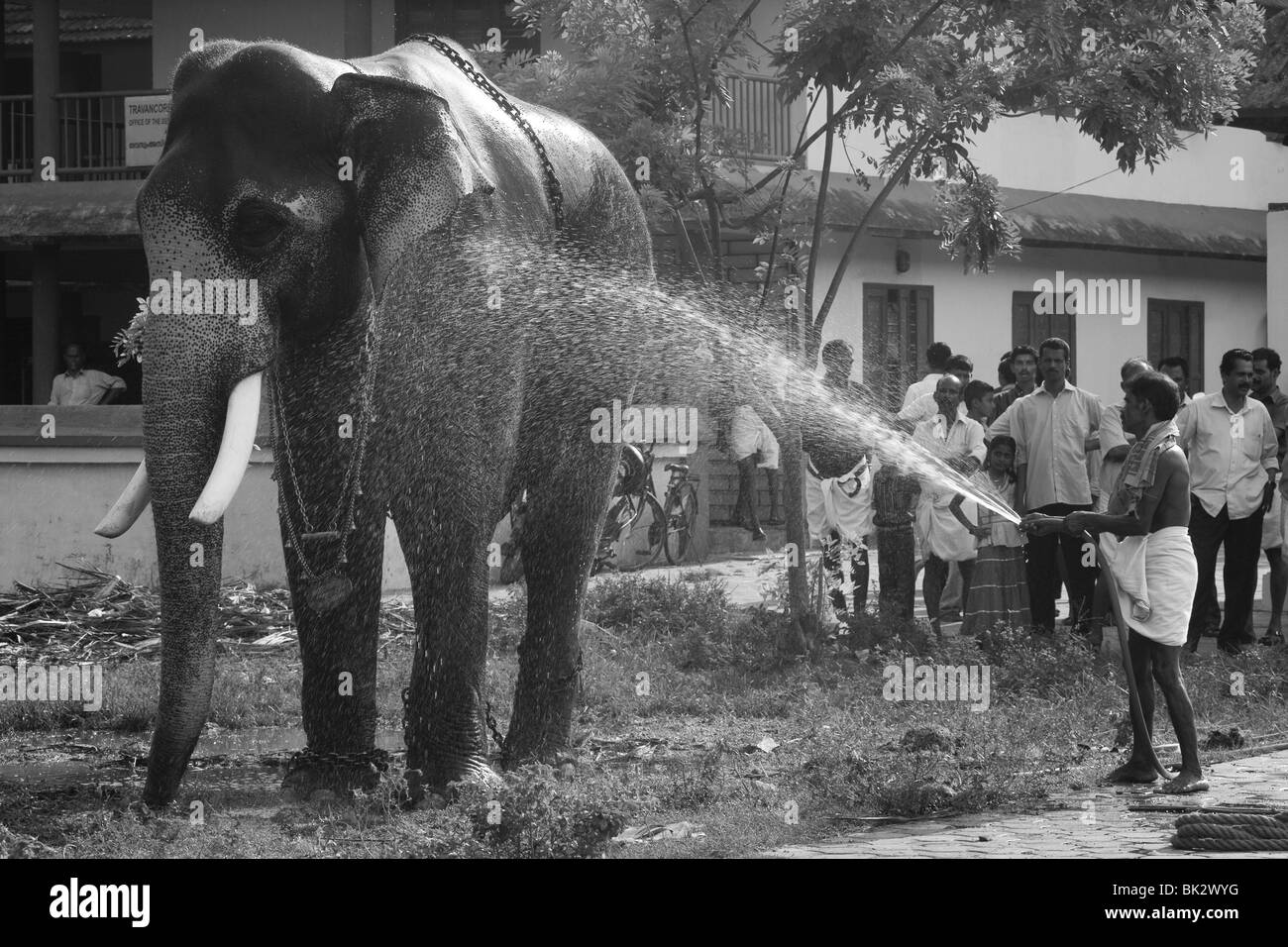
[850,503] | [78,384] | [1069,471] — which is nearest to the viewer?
[1069,471]

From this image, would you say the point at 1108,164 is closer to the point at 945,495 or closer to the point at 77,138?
the point at 77,138

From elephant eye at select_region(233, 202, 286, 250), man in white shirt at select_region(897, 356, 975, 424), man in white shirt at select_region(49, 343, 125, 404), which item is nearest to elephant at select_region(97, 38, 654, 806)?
elephant eye at select_region(233, 202, 286, 250)

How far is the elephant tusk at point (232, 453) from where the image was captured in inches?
264

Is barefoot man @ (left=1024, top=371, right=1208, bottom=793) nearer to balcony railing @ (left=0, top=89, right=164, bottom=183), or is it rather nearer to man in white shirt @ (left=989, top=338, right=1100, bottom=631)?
man in white shirt @ (left=989, top=338, right=1100, bottom=631)

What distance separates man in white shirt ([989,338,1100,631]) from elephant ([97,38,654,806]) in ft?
16.8

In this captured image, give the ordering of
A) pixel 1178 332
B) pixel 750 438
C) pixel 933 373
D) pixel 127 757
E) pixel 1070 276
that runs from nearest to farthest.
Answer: pixel 127 757 < pixel 933 373 < pixel 750 438 < pixel 1070 276 < pixel 1178 332

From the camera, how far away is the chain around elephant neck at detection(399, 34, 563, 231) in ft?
28.1

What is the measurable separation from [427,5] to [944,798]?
653 inches

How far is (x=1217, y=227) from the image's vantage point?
90.3 ft

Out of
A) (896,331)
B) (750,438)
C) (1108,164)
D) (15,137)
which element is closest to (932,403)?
(750,438)

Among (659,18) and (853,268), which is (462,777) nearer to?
(659,18)

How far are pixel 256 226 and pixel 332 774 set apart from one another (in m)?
2.31

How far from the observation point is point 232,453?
22.7 feet

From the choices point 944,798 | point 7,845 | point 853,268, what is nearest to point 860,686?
point 944,798
